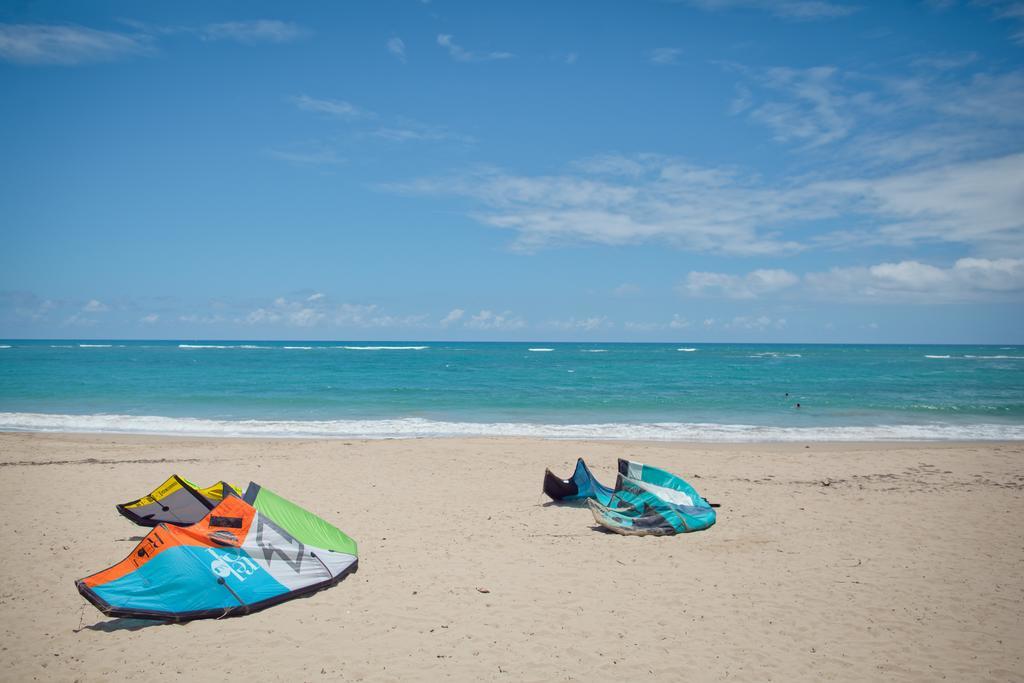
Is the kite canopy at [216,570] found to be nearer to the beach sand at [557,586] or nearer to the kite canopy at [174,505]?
the beach sand at [557,586]

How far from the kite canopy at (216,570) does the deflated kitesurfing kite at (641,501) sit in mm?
4488

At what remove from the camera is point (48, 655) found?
5.41 metres

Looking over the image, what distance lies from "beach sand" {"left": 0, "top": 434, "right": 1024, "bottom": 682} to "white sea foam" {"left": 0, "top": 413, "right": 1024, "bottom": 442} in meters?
6.46

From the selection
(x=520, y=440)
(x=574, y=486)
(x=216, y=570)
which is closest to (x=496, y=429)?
(x=520, y=440)

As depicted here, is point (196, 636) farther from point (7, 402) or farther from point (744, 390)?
point (744, 390)

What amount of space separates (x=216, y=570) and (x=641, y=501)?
6227 millimetres

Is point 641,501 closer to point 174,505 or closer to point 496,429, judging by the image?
point 174,505

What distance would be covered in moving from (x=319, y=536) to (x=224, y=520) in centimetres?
126

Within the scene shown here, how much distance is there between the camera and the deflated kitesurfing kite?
9.02 m

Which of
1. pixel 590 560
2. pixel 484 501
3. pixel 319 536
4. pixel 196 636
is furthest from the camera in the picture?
pixel 484 501

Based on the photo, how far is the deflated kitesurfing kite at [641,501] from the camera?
9.02m

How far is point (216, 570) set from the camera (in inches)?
244

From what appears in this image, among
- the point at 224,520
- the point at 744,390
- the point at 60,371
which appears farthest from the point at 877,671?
the point at 60,371

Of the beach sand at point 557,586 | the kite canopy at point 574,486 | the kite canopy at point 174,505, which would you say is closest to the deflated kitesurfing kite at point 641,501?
the kite canopy at point 574,486
